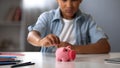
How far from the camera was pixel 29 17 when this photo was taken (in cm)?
231

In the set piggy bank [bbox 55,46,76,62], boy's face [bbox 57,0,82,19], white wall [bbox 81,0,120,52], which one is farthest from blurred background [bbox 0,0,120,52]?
piggy bank [bbox 55,46,76,62]

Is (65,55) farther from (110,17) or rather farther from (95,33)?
(110,17)

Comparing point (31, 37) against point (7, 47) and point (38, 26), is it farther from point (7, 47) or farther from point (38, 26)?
point (7, 47)

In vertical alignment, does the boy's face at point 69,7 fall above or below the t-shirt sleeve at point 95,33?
above

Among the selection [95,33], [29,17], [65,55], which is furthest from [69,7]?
[29,17]

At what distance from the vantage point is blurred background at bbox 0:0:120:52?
231 centimetres

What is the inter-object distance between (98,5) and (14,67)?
1844mm

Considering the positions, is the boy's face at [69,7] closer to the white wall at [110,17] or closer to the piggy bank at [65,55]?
the piggy bank at [65,55]

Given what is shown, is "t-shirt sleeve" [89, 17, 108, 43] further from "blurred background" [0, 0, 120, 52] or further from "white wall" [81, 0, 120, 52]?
"white wall" [81, 0, 120, 52]

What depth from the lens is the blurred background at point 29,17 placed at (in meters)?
2.31

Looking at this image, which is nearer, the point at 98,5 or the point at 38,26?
the point at 38,26

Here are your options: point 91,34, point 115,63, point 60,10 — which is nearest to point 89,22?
point 91,34

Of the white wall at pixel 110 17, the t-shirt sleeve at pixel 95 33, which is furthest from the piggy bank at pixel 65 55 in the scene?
the white wall at pixel 110 17

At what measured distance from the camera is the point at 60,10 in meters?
1.40
